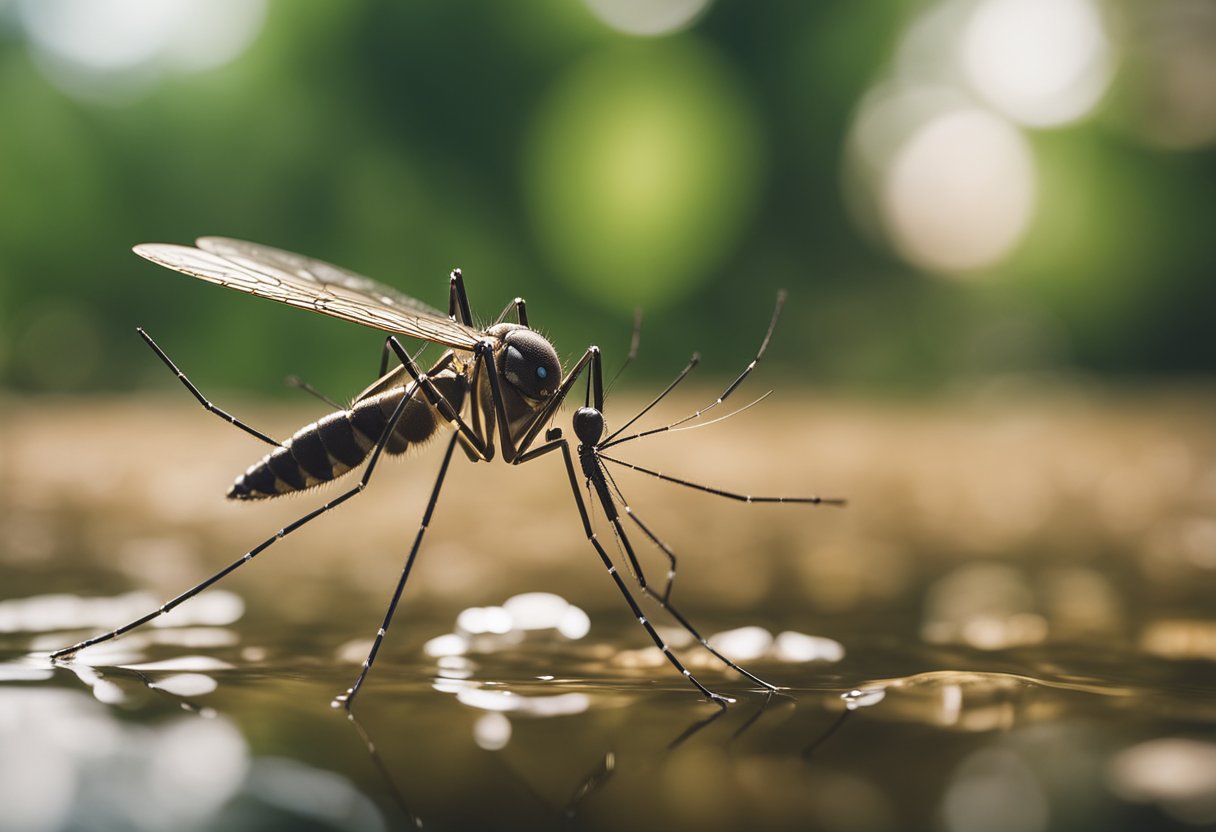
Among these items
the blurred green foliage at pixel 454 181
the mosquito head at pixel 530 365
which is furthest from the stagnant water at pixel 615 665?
the blurred green foliage at pixel 454 181

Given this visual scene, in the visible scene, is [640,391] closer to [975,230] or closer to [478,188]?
[478,188]

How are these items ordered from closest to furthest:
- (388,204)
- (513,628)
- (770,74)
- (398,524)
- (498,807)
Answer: (498,807) < (513,628) < (398,524) < (388,204) < (770,74)

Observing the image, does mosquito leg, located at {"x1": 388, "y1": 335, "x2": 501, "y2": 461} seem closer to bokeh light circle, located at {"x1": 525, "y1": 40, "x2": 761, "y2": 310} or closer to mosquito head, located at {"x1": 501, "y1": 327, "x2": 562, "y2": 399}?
mosquito head, located at {"x1": 501, "y1": 327, "x2": 562, "y2": 399}

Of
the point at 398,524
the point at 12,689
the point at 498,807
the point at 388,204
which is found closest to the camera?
the point at 498,807

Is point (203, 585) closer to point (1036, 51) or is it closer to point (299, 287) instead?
point (299, 287)

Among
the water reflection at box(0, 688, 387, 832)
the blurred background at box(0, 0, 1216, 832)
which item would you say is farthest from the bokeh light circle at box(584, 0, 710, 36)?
the water reflection at box(0, 688, 387, 832)

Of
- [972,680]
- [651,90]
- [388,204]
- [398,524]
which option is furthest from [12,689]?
[651,90]

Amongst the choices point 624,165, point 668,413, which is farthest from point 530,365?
point 624,165
